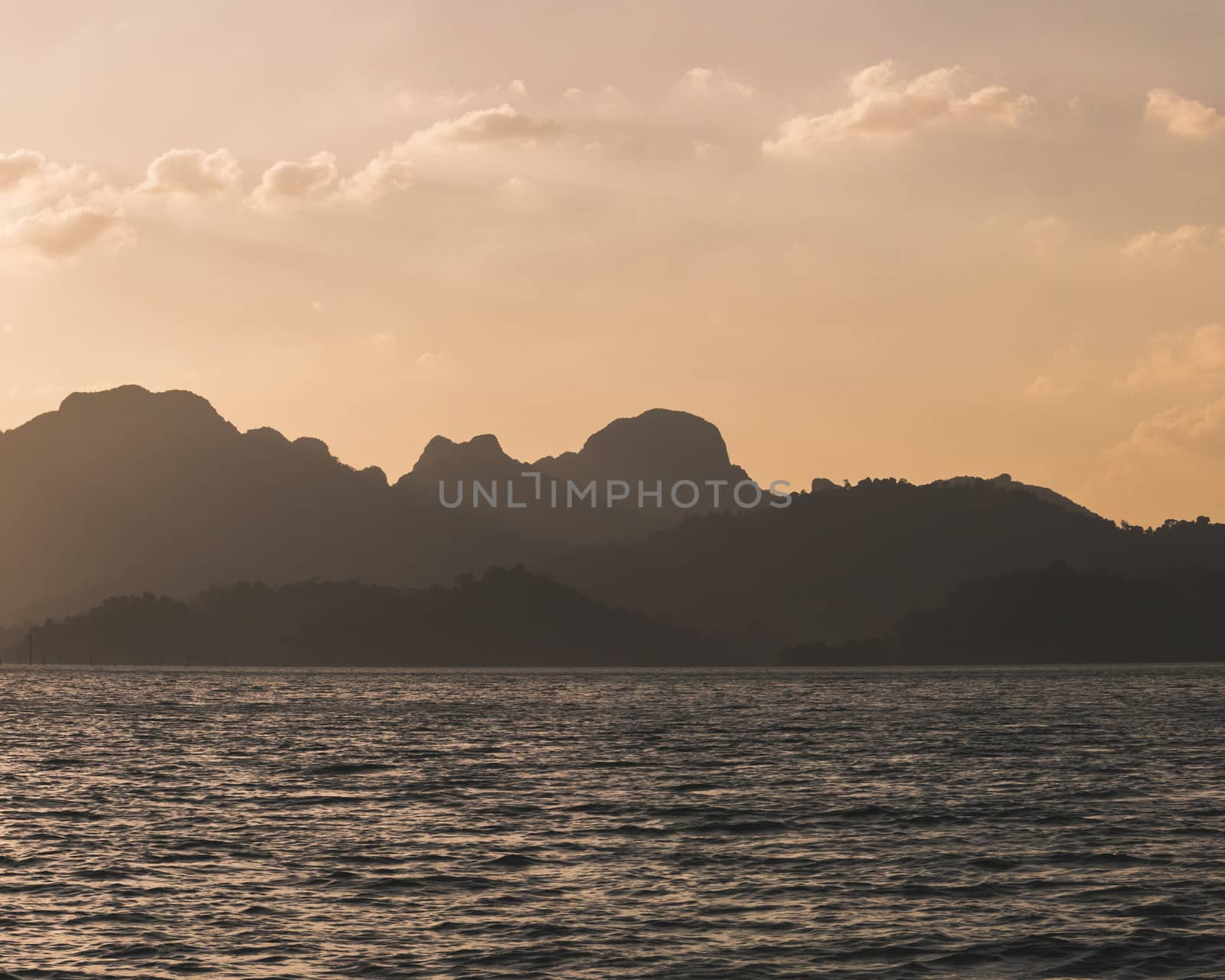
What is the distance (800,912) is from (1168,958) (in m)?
11.0

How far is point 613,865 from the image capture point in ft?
175

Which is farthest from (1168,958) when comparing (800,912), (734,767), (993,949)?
(734,767)

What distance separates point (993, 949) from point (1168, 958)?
4.55 metres

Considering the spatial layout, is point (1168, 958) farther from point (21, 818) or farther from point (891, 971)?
point (21, 818)

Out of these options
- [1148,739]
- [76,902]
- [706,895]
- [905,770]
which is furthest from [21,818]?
[1148,739]

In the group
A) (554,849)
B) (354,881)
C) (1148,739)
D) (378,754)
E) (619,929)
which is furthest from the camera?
(1148,739)

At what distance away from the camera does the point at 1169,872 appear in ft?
170

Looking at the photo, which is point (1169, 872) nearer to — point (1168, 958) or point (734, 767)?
point (1168, 958)

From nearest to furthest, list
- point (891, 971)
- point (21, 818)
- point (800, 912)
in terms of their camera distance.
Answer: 1. point (891, 971)
2. point (800, 912)
3. point (21, 818)

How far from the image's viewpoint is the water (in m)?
38.8

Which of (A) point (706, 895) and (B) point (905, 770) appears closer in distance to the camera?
(A) point (706, 895)

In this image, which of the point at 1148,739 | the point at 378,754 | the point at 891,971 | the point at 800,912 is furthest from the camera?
the point at 1148,739

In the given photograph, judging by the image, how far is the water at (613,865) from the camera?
38.8 metres

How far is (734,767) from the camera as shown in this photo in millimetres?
96812
